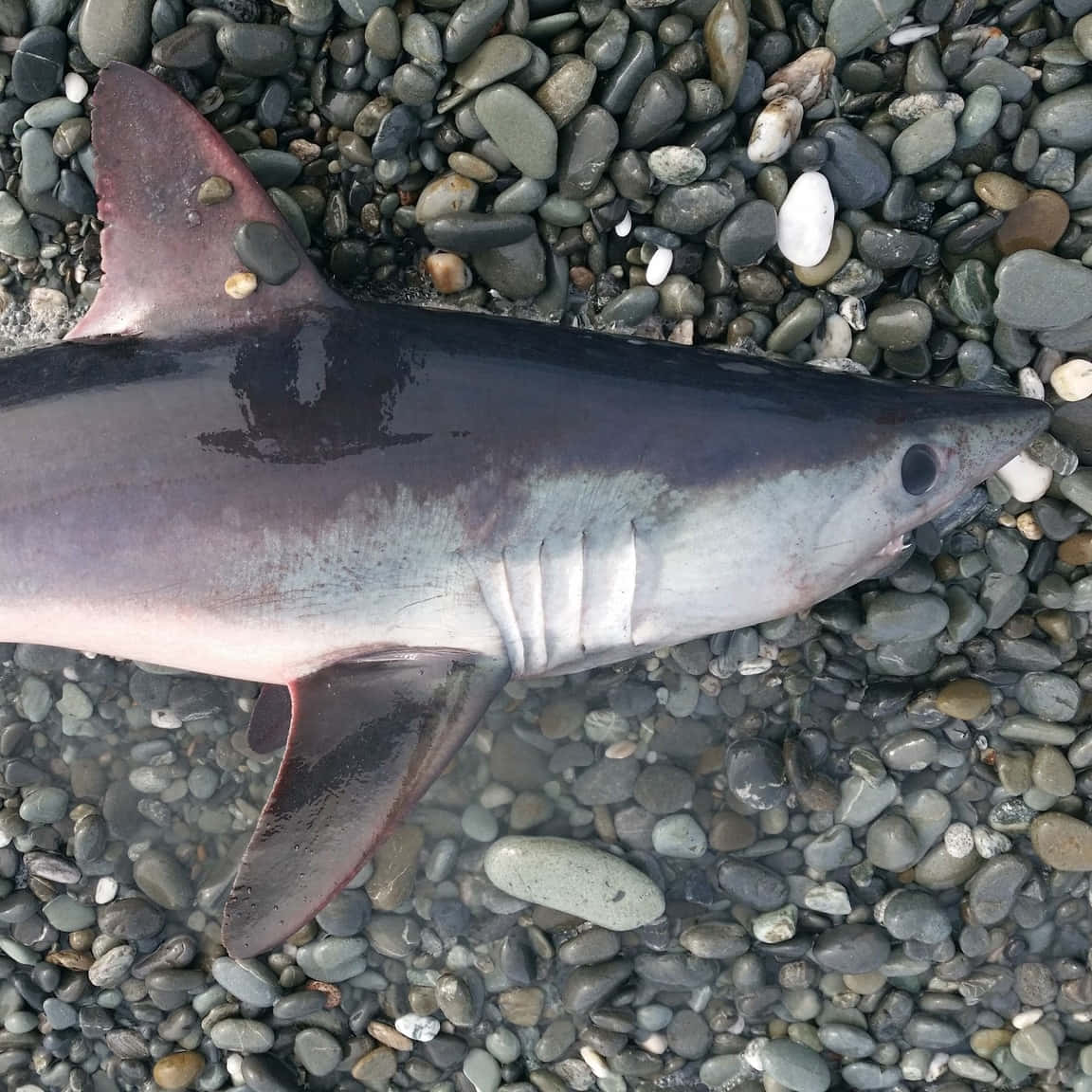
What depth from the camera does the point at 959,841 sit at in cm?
283

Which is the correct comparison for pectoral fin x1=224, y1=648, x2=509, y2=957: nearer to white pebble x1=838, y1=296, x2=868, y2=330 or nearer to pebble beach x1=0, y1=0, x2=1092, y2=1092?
pebble beach x1=0, y1=0, x2=1092, y2=1092

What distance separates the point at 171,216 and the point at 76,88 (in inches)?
30.2

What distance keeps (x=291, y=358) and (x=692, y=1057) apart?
2623mm

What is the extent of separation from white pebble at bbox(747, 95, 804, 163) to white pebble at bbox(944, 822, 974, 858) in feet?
7.34

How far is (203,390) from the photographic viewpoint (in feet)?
6.87

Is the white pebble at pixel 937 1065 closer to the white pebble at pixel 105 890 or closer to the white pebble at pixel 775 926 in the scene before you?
the white pebble at pixel 775 926

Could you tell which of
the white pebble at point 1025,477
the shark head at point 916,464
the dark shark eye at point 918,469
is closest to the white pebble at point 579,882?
the shark head at point 916,464

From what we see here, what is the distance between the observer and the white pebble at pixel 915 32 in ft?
8.39

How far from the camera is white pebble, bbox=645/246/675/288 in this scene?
8.61 feet

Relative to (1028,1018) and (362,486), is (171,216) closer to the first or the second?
(362,486)

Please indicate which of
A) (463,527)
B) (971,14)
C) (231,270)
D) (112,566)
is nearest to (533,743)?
(463,527)

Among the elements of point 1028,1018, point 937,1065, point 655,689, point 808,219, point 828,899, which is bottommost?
point 937,1065

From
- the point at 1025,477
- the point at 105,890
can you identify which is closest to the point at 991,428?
the point at 1025,477

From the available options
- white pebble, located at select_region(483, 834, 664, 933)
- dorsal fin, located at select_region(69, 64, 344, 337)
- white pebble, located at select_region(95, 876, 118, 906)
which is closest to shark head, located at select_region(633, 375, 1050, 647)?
white pebble, located at select_region(483, 834, 664, 933)
